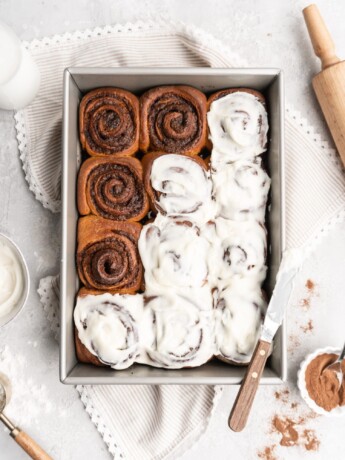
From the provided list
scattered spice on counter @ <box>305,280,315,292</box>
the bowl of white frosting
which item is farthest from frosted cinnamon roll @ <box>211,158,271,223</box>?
the bowl of white frosting

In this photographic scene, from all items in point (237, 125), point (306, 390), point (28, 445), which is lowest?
point (28, 445)

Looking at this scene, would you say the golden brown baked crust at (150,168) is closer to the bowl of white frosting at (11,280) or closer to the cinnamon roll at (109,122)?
the cinnamon roll at (109,122)

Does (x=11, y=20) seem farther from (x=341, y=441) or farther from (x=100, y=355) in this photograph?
(x=341, y=441)

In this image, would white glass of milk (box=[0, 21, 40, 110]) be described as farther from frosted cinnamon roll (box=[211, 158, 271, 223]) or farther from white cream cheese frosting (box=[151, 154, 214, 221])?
frosted cinnamon roll (box=[211, 158, 271, 223])

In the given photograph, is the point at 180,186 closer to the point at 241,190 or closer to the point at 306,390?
the point at 241,190

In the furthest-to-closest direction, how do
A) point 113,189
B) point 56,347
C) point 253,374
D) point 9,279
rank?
point 56,347
point 9,279
point 113,189
point 253,374

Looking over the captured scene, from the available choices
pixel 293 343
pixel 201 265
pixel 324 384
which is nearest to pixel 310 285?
A: pixel 293 343

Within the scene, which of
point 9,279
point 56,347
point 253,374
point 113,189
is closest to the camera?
point 253,374

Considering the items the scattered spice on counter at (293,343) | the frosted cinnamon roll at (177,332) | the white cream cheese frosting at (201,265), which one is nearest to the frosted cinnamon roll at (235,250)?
the white cream cheese frosting at (201,265)
